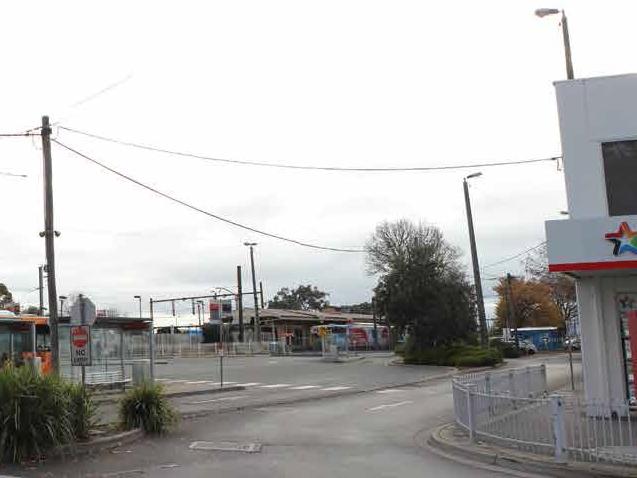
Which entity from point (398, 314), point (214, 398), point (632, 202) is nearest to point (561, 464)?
point (632, 202)

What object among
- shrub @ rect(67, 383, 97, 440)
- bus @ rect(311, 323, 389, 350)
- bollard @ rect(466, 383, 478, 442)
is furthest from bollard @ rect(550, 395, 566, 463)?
bus @ rect(311, 323, 389, 350)

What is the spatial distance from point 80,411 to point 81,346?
312 cm

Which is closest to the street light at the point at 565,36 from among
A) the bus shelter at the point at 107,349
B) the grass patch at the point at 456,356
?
the bus shelter at the point at 107,349

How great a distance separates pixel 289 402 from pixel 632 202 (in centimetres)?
1158

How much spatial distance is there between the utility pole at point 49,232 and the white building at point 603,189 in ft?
38.9

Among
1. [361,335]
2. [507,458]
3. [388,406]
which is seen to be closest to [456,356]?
[388,406]

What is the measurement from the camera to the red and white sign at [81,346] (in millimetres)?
15281

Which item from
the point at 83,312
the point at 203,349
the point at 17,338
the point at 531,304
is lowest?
the point at 203,349

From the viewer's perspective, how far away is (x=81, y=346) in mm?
15430

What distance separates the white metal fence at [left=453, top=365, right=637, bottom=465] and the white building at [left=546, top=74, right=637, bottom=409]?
7.32ft

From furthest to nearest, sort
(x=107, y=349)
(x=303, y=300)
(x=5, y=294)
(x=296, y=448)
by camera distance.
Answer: (x=303, y=300) < (x=5, y=294) < (x=107, y=349) < (x=296, y=448)

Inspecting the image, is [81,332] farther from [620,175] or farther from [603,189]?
[620,175]

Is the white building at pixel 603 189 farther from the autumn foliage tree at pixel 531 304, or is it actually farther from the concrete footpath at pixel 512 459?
the autumn foliage tree at pixel 531 304

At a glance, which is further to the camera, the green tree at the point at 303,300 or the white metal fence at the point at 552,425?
the green tree at the point at 303,300
